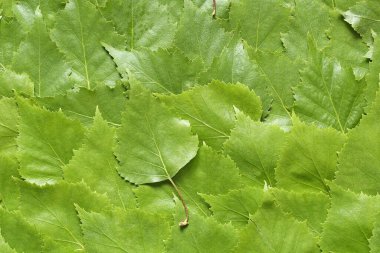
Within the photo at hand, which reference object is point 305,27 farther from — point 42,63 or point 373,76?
point 42,63

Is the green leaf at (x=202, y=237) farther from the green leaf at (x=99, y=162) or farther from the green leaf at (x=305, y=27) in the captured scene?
the green leaf at (x=305, y=27)

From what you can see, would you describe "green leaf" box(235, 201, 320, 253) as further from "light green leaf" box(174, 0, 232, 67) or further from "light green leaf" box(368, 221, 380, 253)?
"light green leaf" box(174, 0, 232, 67)

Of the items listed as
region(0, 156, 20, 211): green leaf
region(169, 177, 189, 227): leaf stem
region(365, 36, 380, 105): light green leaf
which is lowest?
region(0, 156, 20, 211): green leaf

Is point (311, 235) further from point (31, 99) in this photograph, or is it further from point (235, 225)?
point (31, 99)

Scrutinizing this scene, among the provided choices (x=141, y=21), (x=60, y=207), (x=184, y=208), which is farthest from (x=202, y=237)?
(x=141, y=21)

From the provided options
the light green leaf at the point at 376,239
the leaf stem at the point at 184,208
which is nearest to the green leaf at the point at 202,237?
the leaf stem at the point at 184,208

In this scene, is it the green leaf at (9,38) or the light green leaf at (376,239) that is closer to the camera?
the light green leaf at (376,239)

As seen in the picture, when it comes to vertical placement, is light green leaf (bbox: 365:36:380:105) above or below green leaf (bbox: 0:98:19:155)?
above

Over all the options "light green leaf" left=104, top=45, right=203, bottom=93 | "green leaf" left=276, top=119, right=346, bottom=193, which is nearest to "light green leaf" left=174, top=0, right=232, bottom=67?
"light green leaf" left=104, top=45, right=203, bottom=93
